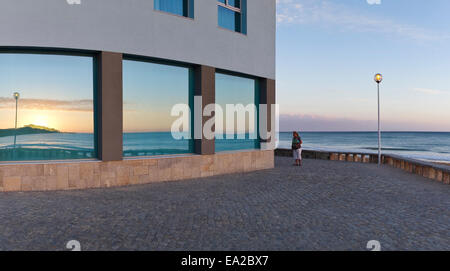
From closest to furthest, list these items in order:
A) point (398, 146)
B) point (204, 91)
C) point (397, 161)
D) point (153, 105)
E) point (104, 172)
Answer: point (104, 172)
point (153, 105)
point (204, 91)
point (397, 161)
point (398, 146)

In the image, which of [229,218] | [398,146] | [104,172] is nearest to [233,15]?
[104,172]

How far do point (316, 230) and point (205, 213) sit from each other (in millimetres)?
2087

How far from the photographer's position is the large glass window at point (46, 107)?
805cm

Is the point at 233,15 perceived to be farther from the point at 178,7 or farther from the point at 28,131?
the point at 28,131

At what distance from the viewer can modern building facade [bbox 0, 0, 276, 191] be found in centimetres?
790

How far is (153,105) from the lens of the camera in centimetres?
989

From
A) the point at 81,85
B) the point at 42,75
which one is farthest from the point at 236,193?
the point at 42,75

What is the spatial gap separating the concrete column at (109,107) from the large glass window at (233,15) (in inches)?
188

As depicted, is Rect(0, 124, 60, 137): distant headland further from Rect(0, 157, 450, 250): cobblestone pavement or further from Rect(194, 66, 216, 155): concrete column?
Rect(194, 66, 216, 155): concrete column

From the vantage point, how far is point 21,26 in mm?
7680

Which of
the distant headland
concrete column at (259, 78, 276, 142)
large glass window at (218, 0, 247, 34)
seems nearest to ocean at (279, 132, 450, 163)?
concrete column at (259, 78, 276, 142)

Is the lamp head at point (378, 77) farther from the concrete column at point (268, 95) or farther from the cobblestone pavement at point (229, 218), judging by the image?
the cobblestone pavement at point (229, 218)

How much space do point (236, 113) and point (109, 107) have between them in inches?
210

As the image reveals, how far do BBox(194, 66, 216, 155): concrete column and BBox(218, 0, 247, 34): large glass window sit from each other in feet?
7.25
